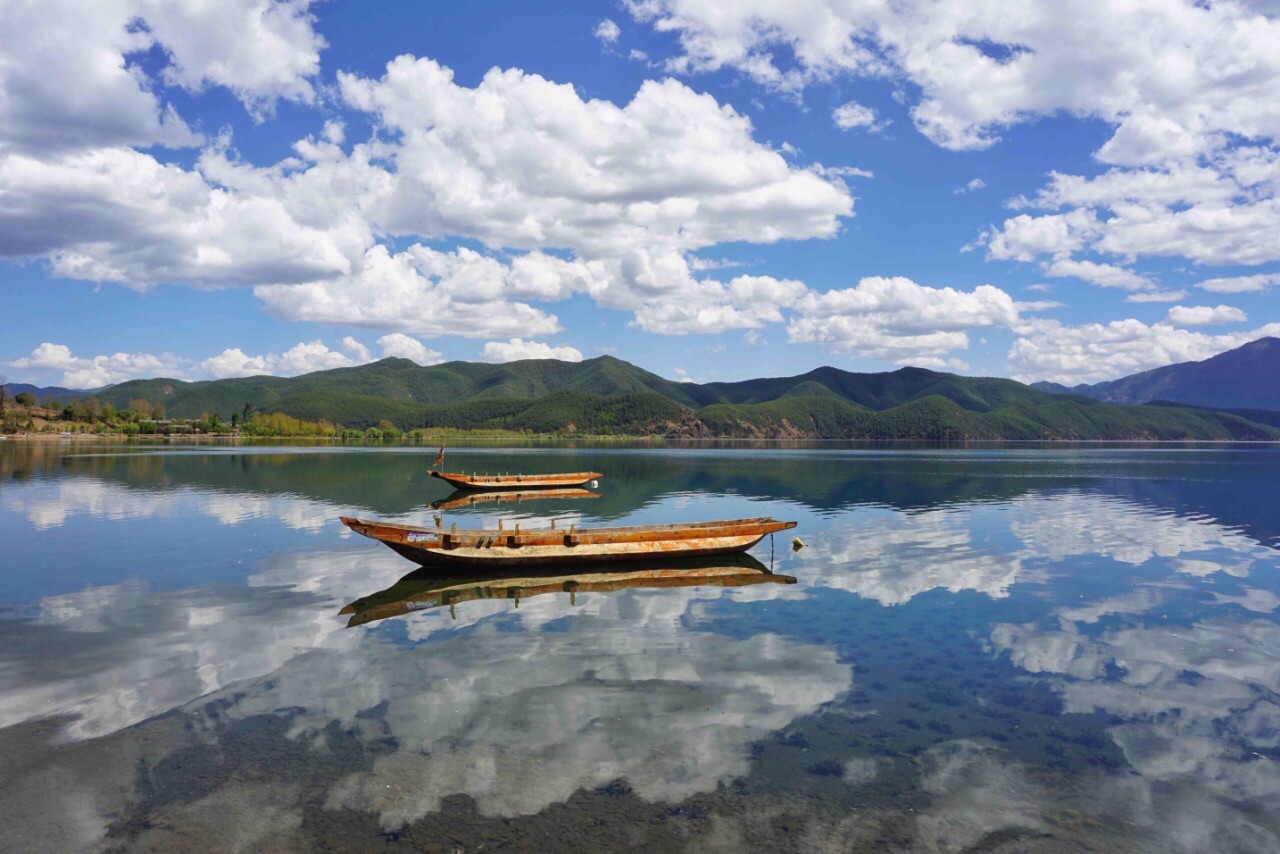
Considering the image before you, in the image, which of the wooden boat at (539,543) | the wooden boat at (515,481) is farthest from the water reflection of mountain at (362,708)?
the wooden boat at (515,481)

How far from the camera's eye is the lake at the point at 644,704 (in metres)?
11.9

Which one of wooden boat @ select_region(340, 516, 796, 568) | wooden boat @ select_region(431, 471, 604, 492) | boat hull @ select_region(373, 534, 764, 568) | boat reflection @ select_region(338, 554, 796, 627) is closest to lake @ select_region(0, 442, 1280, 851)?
boat reflection @ select_region(338, 554, 796, 627)

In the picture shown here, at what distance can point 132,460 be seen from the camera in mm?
105750

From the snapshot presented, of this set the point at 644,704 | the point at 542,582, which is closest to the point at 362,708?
the point at 644,704

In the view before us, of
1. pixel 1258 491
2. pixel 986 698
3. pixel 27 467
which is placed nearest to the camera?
pixel 986 698

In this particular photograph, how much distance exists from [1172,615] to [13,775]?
107ft

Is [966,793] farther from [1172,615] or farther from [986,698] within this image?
[1172,615]

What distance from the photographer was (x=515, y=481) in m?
76.9

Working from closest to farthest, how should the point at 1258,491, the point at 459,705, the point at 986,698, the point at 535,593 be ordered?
the point at 459,705, the point at 986,698, the point at 535,593, the point at 1258,491

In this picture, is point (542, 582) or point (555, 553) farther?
point (555, 553)

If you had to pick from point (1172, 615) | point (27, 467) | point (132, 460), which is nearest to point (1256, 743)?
point (1172, 615)

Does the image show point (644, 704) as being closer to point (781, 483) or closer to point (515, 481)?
point (515, 481)

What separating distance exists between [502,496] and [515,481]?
23.2ft

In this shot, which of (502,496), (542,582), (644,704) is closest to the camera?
→ (644,704)
